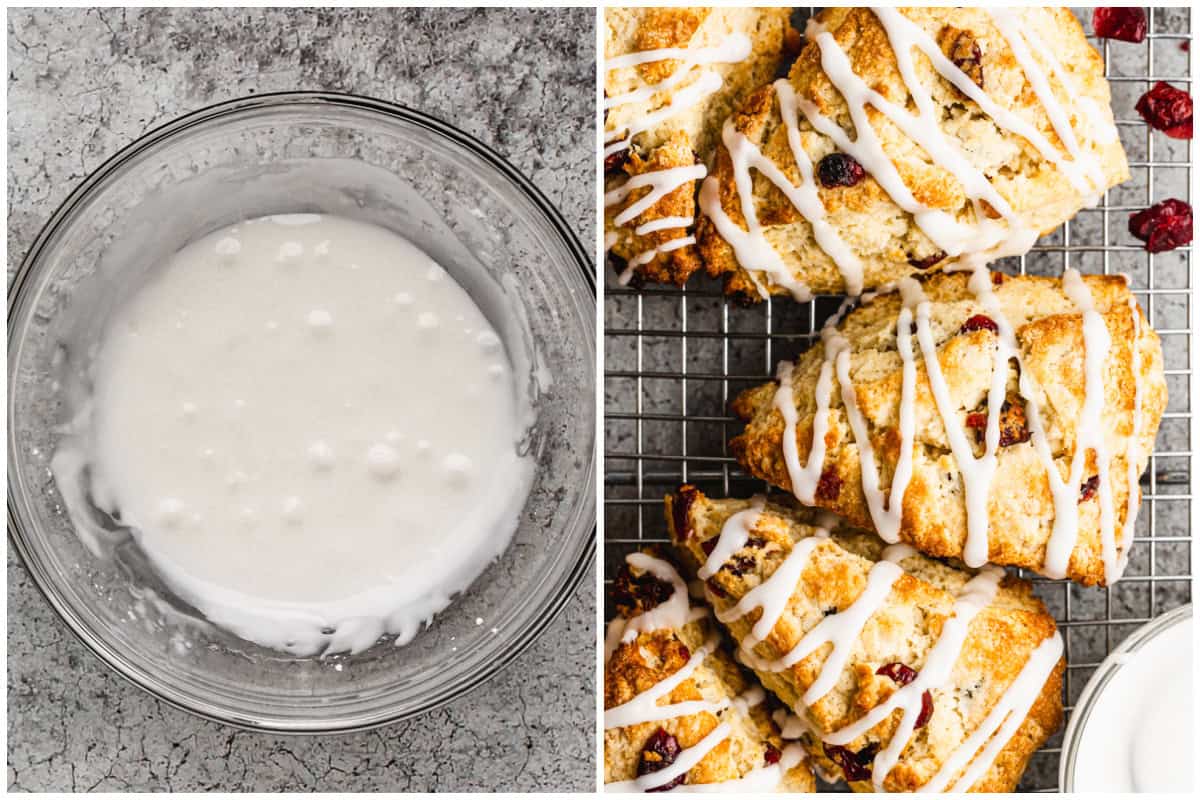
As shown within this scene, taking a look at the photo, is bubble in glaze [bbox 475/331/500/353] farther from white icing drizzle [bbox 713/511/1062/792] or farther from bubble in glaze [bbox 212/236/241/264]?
white icing drizzle [bbox 713/511/1062/792]

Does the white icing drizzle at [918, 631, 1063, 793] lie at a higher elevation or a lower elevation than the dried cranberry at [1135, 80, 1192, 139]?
lower

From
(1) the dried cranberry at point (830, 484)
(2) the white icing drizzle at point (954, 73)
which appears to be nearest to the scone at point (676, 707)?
(1) the dried cranberry at point (830, 484)

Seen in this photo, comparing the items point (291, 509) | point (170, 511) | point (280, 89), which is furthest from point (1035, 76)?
point (170, 511)

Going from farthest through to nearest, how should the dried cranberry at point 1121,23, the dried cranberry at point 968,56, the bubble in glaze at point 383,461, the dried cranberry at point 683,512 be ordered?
the dried cranberry at point 1121,23 < the dried cranberry at point 683,512 < the dried cranberry at point 968,56 < the bubble in glaze at point 383,461

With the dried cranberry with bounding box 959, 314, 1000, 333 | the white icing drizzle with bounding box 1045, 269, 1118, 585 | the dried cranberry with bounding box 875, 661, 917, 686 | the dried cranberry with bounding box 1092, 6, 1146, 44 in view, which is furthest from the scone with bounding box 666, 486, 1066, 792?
the dried cranberry with bounding box 1092, 6, 1146, 44

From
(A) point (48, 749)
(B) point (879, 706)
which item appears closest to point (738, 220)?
(B) point (879, 706)

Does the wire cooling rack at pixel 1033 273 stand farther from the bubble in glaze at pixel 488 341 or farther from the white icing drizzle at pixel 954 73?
the bubble in glaze at pixel 488 341
